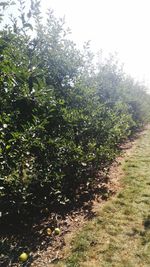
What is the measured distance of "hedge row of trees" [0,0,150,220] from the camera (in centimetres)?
496

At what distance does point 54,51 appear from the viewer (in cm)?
920

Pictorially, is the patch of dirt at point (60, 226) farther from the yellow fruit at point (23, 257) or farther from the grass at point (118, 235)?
the grass at point (118, 235)

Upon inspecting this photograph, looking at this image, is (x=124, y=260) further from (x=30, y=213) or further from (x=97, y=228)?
(x=30, y=213)

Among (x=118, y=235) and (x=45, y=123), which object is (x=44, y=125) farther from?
(x=118, y=235)

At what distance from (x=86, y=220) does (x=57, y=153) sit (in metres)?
1.53

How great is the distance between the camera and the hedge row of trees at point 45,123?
16.3 feet

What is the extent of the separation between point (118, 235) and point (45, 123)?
2.51 metres

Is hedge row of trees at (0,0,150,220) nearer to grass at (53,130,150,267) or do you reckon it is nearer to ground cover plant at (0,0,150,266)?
ground cover plant at (0,0,150,266)

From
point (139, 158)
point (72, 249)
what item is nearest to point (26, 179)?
point (72, 249)

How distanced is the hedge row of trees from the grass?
0.96 m

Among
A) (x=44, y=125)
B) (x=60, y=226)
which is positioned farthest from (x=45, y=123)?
(x=60, y=226)

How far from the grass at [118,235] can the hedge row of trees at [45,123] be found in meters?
0.96

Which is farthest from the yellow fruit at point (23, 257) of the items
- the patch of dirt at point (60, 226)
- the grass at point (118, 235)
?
the grass at point (118, 235)

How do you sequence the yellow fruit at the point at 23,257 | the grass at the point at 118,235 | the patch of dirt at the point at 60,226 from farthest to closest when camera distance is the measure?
the patch of dirt at the point at 60,226 < the yellow fruit at the point at 23,257 < the grass at the point at 118,235
